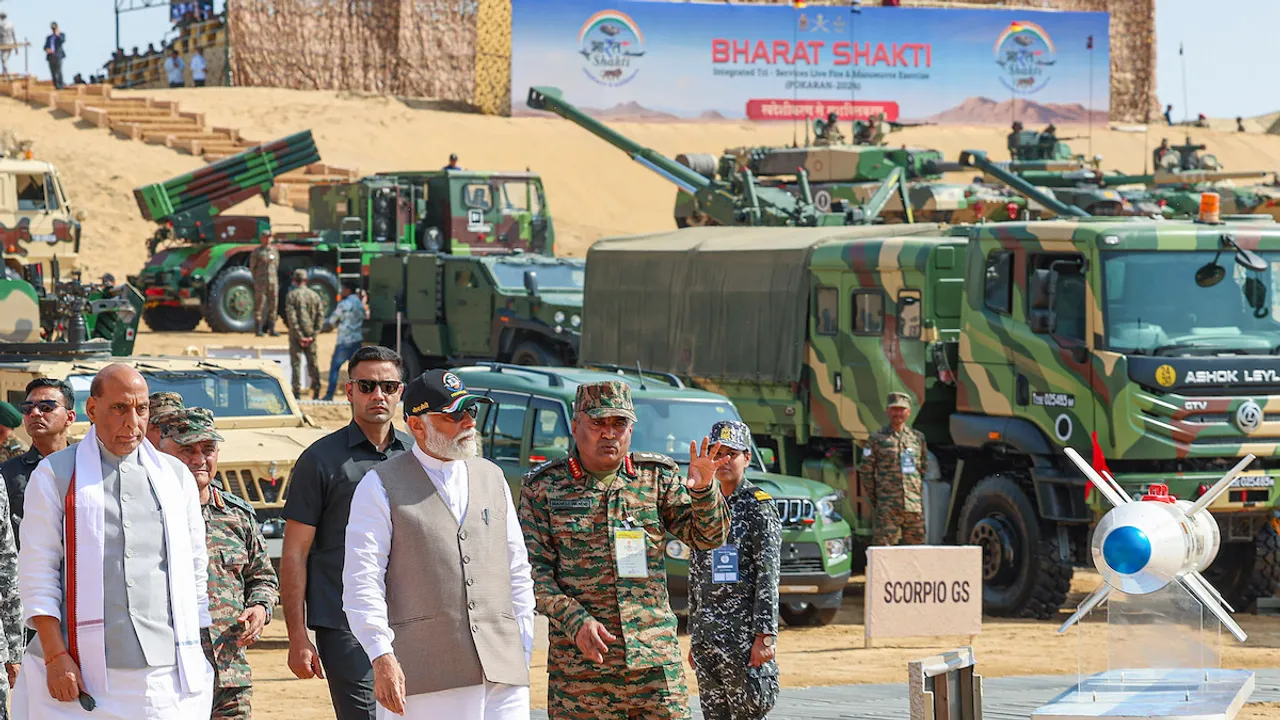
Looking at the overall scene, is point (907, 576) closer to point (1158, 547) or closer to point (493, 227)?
point (1158, 547)

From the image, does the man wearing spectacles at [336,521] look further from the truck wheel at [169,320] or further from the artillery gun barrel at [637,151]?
the truck wheel at [169,320]

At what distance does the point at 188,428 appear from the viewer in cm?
747

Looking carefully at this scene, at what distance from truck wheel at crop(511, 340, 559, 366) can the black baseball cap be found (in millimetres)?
18480

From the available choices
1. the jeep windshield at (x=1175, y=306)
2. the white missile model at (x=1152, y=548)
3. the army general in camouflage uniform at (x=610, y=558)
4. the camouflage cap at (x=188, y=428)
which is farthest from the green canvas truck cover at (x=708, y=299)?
the white missile model at (x=1152, y=548)

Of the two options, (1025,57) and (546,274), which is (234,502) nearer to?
(546,274)

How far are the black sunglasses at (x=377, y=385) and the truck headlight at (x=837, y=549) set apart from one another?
22.9 ft

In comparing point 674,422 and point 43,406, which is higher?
point 43,406

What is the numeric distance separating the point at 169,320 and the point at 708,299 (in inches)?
671

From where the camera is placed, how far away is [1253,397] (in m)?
14.3

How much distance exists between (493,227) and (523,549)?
966 inches

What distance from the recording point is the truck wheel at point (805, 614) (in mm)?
14656

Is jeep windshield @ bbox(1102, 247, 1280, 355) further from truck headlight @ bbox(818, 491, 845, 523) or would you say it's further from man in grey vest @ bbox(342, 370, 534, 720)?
man in grey vest @ bbox(342, 370, 534, 720)

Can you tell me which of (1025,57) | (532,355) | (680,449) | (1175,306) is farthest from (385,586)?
(1025,57)

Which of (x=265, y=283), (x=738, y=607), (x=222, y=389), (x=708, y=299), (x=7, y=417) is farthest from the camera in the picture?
(x=265, y=283)
